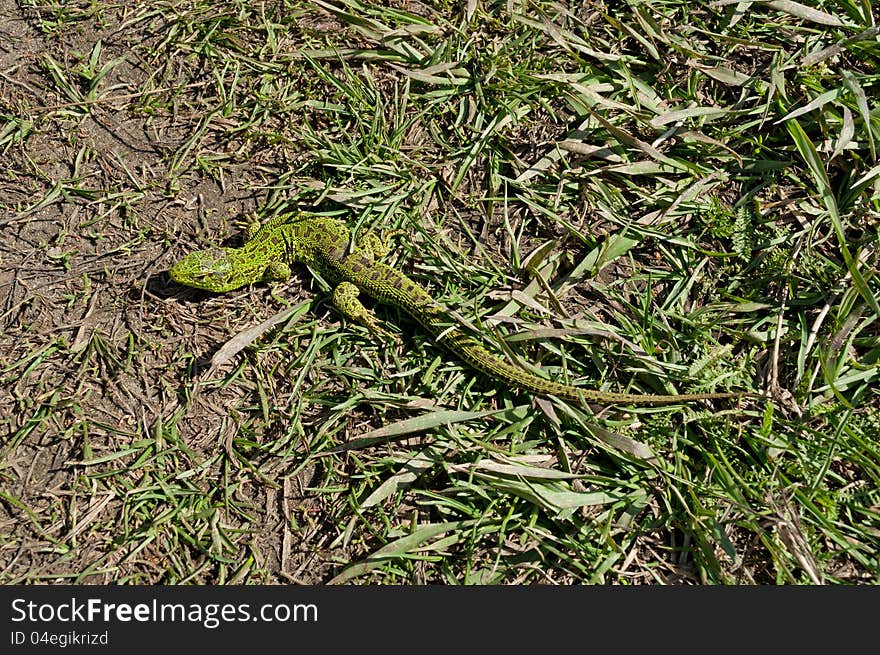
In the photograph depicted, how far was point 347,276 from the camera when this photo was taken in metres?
4.80

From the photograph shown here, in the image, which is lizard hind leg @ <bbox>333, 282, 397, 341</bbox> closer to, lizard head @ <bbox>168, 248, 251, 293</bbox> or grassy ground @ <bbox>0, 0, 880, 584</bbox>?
grassy ground @ <bbox>0, 0, 880, 584</bbox>

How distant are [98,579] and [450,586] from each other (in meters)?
2.26

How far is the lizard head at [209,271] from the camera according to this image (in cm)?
471

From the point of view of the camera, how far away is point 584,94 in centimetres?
509

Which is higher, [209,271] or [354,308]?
[209,271]

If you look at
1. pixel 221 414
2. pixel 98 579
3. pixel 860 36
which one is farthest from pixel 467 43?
pixel 98 579

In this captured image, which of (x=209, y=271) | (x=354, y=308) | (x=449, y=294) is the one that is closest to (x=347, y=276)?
(x=354, y=308)

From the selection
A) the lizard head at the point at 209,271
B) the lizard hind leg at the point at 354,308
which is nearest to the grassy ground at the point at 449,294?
the lizard hind leg at the point at 354,308

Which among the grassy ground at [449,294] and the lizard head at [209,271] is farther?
the lizard head at [209,271]

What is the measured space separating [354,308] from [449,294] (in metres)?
0.68

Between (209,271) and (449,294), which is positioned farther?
(449,294)

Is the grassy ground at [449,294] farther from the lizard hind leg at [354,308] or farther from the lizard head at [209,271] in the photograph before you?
the lizard head at [209,271]

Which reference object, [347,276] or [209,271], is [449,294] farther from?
[209,271]

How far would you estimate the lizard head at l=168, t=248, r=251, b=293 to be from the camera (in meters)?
4.71
